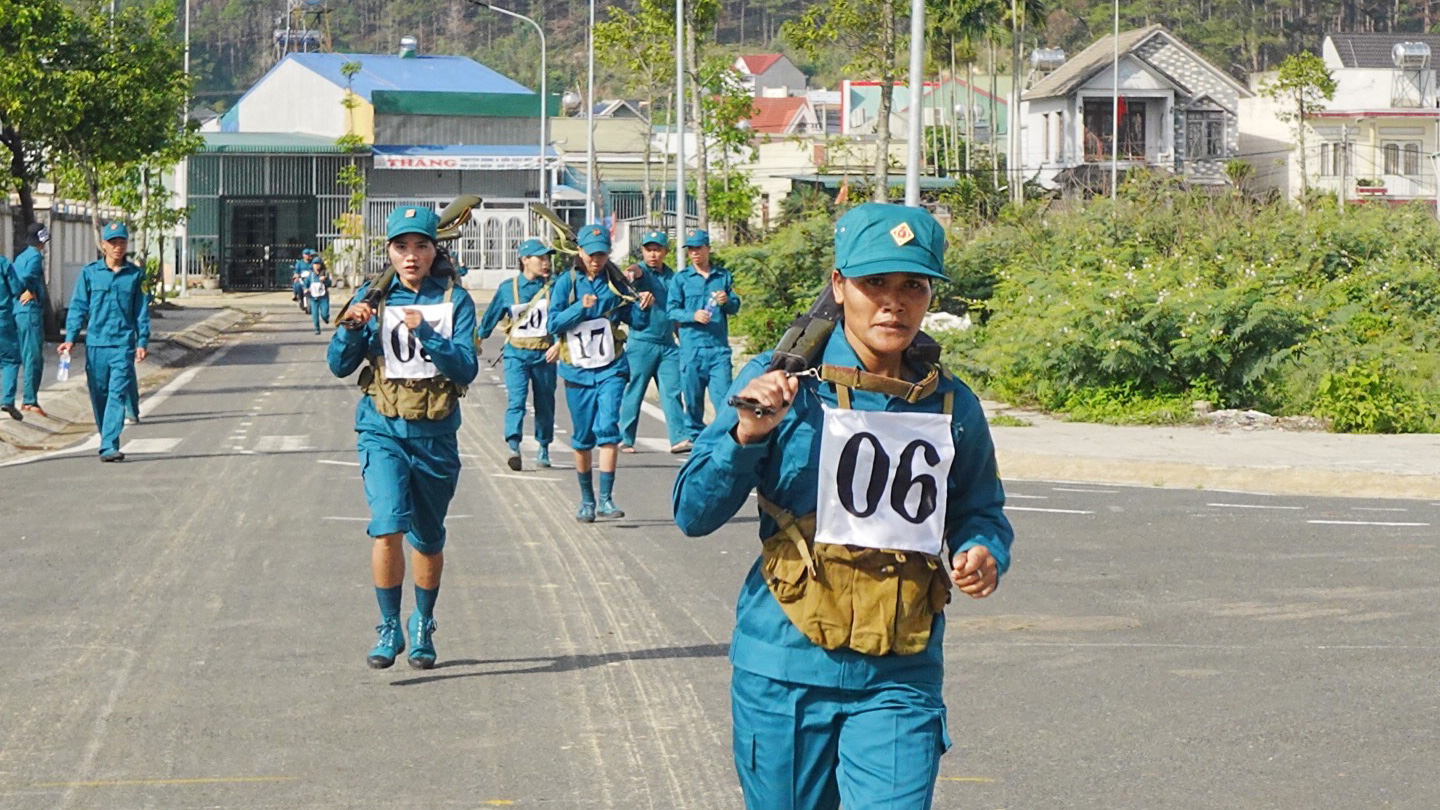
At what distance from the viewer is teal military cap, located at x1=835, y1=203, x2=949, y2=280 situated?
4.17 meters

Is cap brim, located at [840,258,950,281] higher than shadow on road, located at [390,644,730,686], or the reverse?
cap brim, located at [840,258,950,281]

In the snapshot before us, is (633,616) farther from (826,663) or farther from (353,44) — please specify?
(353,44)

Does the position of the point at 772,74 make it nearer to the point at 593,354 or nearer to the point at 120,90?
the point at 120,90

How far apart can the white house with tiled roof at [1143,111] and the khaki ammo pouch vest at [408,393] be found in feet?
226

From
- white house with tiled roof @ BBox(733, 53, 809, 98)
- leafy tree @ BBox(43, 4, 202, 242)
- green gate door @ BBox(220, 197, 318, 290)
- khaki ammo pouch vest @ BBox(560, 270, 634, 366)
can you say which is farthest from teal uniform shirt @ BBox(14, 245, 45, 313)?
white house with tiled roof @ BBox(733, 53, 809, 98)

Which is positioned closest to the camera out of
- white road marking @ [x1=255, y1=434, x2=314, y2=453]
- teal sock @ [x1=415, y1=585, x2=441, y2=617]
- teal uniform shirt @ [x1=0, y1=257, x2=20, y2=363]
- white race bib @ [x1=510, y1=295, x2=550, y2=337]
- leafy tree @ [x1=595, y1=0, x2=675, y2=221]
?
teal sock @ [x1=415, y1=585, x2=441, y2=617]

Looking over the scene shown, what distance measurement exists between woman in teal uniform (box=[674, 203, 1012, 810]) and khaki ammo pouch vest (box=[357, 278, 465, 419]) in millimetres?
3928

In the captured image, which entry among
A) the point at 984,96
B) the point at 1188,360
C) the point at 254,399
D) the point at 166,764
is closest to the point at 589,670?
the point at 166,764

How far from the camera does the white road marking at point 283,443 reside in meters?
18.3

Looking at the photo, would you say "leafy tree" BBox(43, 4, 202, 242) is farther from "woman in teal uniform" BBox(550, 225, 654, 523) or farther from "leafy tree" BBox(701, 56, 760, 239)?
"woman in teal uniform" BBox(550, 225, 654, 523)

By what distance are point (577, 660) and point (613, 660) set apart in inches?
6.0

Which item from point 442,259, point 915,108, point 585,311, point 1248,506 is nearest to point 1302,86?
point 915,108

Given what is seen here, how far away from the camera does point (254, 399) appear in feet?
82.0

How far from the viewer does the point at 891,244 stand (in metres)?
4.18
